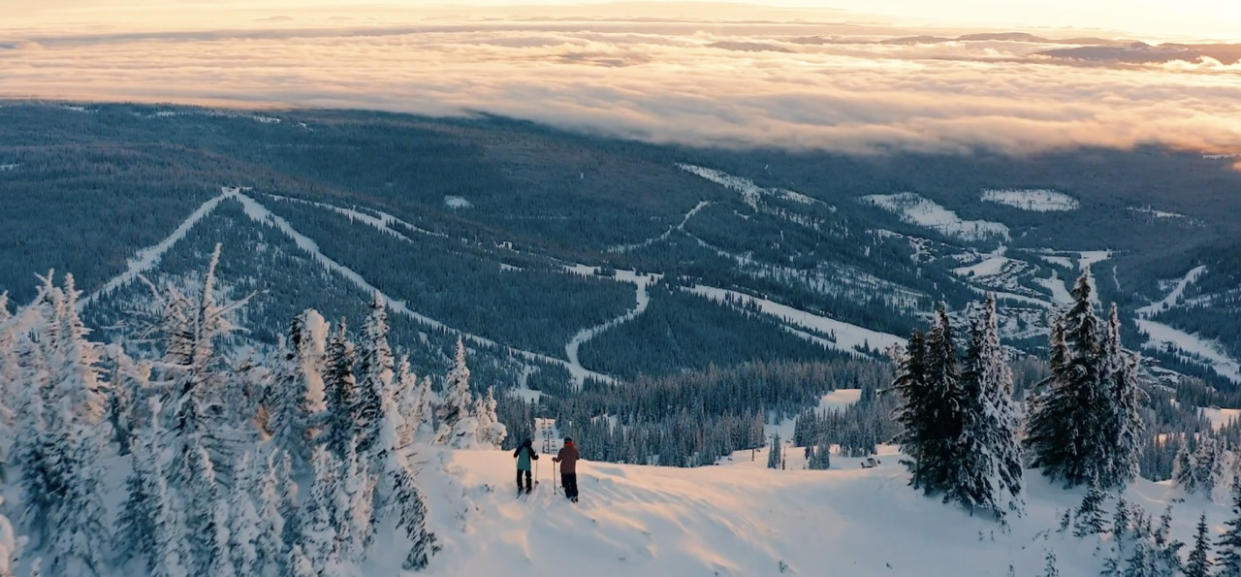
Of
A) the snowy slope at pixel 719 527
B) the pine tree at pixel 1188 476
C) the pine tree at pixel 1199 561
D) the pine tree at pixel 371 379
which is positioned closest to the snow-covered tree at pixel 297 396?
the pine tree at pixel 371 379

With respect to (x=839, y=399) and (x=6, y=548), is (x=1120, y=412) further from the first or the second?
(x=839, y=399)

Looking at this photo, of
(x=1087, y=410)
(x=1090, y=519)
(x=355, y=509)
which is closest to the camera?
(x=355, y=509)

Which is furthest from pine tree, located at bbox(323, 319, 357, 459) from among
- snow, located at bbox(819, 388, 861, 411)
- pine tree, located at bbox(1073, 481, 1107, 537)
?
snow, located at bbox(819, 388, 861, 411)

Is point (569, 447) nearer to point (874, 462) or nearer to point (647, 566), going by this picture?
point (647, 566)

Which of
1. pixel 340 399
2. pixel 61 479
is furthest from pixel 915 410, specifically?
pixel 61 479

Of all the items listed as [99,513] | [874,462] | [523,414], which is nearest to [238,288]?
[523,414]

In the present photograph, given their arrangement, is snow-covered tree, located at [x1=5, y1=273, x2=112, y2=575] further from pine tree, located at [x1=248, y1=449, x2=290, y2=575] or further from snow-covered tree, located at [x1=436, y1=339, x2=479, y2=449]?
snow-covered tree, located at [x1=436, y1=339, x2=479, y2=449]
